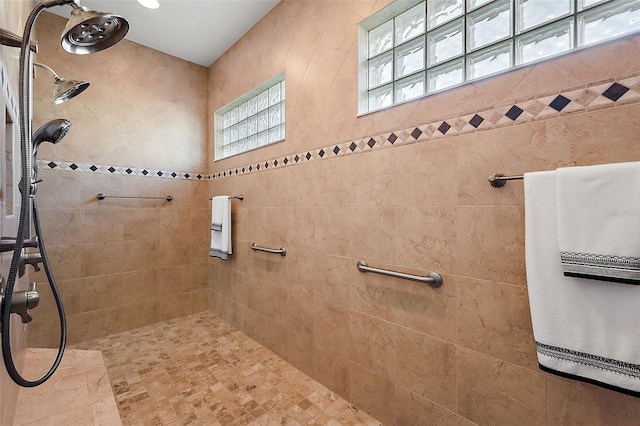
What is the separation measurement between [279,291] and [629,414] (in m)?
1.77

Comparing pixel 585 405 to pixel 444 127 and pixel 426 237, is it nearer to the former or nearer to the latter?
pixel 426 237

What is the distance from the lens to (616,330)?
82 cm

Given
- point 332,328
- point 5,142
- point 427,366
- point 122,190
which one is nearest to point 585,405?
point 427,366

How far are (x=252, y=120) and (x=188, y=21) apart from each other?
90 cm

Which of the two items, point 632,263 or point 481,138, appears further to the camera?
point 481,138

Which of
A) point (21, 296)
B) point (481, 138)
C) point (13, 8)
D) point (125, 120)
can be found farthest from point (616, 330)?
point (125, 120)

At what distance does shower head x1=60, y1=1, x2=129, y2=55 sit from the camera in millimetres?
878

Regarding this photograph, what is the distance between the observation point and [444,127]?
4.11 feet

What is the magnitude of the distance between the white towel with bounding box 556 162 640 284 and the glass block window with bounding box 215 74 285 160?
1.70 meters

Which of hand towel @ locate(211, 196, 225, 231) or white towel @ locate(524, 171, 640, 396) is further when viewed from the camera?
hand towel @ locate(211, 196, 225, 231)

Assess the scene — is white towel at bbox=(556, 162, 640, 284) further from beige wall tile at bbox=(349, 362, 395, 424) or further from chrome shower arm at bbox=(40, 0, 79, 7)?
chrome shower arm at bbox=(40, 0, 79, 7)

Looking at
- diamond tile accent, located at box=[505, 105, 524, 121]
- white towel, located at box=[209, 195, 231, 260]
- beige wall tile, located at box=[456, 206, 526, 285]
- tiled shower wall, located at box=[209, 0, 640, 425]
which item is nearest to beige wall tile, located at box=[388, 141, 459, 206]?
tiled shower wall, located at box=[209, 0, 640, 425]

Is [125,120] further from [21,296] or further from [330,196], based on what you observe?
[21,296]

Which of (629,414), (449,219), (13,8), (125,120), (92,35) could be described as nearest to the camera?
Result: (629,414)
